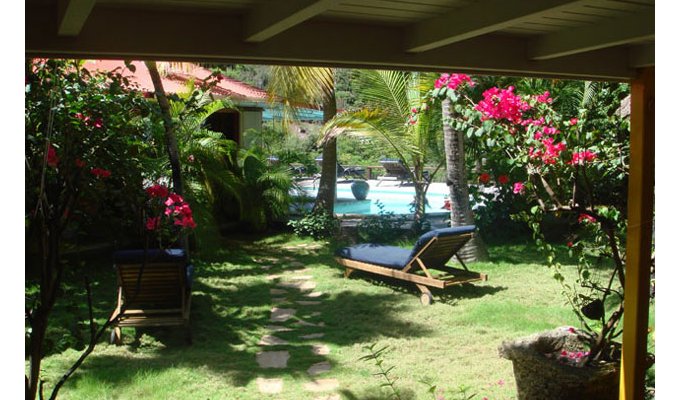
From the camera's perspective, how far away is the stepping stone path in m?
5.44

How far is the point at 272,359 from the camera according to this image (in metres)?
6.07

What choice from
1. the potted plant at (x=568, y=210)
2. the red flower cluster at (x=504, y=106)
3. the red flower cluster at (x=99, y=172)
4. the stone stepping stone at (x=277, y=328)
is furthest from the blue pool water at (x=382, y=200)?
the red flower cluster at (x=99, y=172)

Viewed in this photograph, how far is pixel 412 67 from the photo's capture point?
3.09 meters

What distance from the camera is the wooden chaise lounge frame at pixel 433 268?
25.4 feet

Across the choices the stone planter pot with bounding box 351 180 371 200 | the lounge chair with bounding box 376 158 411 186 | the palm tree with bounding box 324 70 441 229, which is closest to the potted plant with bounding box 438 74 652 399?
the palm tree with bounding box 324 70 441 229

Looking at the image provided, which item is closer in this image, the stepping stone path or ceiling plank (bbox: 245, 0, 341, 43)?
ceiling plank (bbox: 245, 0, 341, 43)

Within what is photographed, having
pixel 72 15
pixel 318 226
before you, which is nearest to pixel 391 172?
pixel 318 226

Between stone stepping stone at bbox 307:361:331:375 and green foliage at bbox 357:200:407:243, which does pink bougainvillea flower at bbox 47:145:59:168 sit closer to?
stone stepping stone at bbox 307:361:331:375

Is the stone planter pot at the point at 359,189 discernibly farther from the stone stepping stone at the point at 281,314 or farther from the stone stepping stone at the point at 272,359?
the stone stepping stone at the point at 272,359

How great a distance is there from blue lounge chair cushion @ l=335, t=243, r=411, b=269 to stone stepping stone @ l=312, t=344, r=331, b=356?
2036 millimetres

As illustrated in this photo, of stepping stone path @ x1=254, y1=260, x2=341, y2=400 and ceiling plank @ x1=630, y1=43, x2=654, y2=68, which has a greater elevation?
ceiling plank @ x1=630, y1=43, x2=654, y2=68

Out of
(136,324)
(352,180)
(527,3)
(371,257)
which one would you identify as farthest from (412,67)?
(352,180)

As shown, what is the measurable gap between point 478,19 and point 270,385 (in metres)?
3.81
